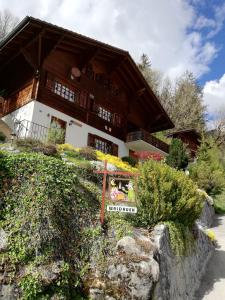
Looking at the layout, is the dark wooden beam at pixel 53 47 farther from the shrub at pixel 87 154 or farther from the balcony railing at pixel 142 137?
the balcony railing at pixel 142 137

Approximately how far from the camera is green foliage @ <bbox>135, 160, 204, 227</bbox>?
1191 centimetres

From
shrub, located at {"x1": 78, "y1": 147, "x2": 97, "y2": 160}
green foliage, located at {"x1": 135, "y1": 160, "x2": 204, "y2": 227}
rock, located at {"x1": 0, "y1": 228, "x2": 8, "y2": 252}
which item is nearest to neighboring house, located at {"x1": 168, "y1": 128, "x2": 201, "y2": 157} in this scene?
shrub, located at {"x1": 78, "y1": 147, "x2": 97, "y2": 160}

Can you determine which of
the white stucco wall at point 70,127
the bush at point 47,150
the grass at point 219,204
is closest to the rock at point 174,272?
the bush at point 47,150

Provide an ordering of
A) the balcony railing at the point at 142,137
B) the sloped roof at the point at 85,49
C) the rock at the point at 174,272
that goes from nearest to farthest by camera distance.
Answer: the rock at the point at 174,272
the sloped roof at the point at 85,49
the balcony railing at the point at 142,137

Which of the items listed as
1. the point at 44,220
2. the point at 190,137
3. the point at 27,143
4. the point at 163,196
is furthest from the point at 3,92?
the point at 190,137

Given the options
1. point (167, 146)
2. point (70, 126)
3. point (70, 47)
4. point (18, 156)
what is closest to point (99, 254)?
point (18, 156)

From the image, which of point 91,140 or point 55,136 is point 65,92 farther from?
point 55,136

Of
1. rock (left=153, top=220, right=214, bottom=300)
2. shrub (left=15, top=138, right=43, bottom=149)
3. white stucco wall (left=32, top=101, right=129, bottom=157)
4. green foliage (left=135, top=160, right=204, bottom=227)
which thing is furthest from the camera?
white stucco wall (left=32, top=101, right=129, bottom=157)

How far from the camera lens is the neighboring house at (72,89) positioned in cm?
2102

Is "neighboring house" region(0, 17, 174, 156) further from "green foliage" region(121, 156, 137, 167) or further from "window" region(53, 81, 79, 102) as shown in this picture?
"green foliage" region(121, 156, 137, 167)

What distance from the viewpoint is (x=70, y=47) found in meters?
23.3

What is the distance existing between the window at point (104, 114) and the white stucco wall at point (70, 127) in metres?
1.28

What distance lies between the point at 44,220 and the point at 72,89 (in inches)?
608

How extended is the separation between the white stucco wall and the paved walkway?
10033 mm
